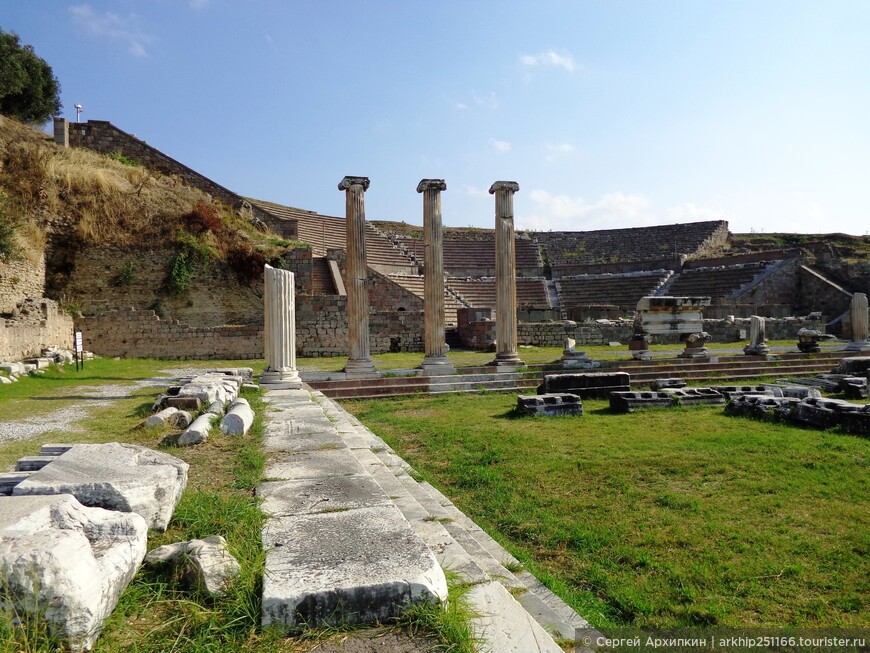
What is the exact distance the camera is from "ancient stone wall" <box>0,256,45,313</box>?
16.9m

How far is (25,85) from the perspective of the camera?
2586 cm

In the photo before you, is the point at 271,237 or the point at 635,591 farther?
the point at 271,237

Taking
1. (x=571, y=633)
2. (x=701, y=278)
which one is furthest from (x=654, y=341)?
(x=571, y=633)

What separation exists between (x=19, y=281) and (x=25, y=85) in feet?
44.6

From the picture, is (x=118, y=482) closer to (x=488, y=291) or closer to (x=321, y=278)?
(x=321, y=278)

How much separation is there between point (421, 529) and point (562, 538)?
3.49 ft

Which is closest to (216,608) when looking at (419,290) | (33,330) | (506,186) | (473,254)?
(506,186)

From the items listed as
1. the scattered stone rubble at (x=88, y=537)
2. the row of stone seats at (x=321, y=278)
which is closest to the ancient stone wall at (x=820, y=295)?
the row of stone seats at (x=321, y=278)

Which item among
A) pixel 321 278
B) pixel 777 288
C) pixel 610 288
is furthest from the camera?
pixel 610 288

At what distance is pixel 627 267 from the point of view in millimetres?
33562

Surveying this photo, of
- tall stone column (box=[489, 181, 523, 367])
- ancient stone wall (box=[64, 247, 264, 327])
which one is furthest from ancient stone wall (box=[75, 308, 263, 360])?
tall stone column (box=[489, 181, 523, 367])

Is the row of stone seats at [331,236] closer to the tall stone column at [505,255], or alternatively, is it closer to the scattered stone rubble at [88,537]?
the tall stone column at [505,255]

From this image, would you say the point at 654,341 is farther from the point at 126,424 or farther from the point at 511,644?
the point at 511,644

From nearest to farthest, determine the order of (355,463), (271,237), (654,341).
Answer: (355,463) < (654,341) < (271,237)
